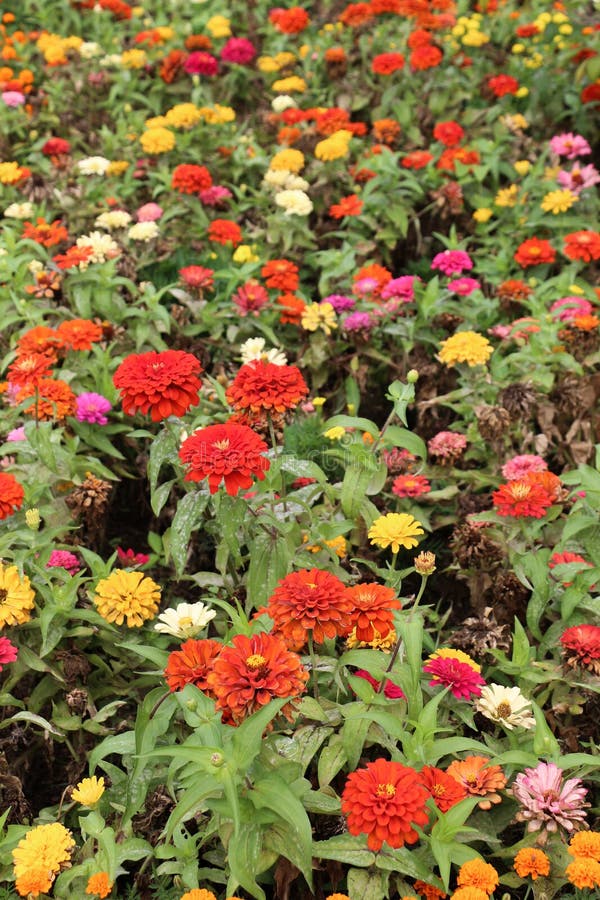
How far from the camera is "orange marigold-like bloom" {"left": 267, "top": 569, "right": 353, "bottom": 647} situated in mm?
1701

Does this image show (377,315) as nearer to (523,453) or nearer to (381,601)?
(523,453)

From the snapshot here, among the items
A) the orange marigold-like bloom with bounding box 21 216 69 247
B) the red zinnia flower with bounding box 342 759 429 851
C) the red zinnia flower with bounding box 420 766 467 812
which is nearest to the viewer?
the red zinnia flower with bounding box 342 759 429 851

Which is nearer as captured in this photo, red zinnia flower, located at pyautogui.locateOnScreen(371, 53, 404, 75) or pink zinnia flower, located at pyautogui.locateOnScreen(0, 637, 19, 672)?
pink zinnia flower, located at pyautogui.locateOnScreen(0, 637, 19, 672)

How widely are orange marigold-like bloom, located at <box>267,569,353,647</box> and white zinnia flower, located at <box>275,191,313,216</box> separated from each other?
95.7 inches

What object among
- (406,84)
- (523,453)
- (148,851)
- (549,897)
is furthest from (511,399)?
(406,84)

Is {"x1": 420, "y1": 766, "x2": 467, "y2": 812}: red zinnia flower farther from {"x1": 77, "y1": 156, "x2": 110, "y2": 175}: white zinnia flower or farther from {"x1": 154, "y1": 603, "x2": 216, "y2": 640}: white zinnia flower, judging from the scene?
{"x1": 77, "y1": 156, "x2": 110, "y2": 175}: white zinnia flower

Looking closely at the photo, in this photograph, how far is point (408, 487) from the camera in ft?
8.79

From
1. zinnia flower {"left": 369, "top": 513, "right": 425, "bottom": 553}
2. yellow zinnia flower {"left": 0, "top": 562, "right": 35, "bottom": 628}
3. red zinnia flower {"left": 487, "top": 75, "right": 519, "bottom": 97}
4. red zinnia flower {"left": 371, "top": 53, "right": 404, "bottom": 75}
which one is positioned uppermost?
red zinnia flower {"left": 371, "top": 53, "right": 404, "bottom": 75}

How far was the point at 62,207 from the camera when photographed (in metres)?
4.17

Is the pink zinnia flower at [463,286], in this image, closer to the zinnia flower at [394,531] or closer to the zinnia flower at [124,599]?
the zinnia flower at [394,531]

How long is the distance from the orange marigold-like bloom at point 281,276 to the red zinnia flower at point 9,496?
155cm

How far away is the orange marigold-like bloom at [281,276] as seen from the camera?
3.50m

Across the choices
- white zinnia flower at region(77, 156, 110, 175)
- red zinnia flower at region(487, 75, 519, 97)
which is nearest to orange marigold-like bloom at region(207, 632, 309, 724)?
white zinnia flower at region(77, 156, 110, 175)

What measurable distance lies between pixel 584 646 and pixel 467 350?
1.20 m
